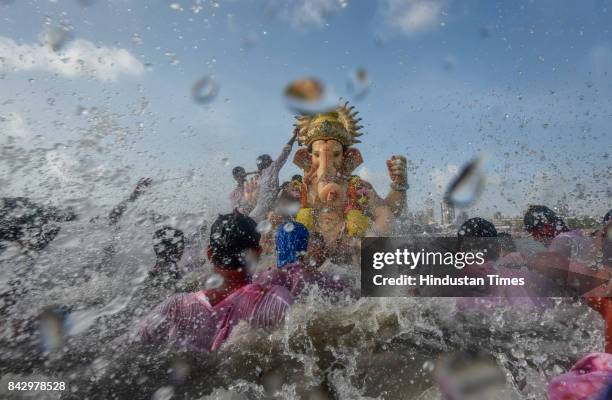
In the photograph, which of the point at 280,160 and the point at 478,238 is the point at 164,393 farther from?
the point at 280,160

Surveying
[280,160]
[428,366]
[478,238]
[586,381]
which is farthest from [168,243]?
[586,381]

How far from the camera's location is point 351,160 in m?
5.30

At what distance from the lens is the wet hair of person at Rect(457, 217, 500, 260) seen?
3034mm

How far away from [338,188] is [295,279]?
237 centimetres

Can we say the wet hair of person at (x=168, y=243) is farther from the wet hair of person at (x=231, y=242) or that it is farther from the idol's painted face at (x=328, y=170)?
the wet hair of person at (x=231, y=242)

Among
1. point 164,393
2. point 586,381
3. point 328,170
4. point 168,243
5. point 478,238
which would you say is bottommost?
point 164,393

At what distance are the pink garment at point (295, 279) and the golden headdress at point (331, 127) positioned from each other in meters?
2.67

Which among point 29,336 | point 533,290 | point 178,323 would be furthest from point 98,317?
point 533,290

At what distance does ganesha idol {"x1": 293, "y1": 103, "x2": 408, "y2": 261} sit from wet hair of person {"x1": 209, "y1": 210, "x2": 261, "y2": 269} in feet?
7.13

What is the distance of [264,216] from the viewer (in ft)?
16.6

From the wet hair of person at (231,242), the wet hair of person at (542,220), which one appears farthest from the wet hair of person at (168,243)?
the wet hair of person at (542,220)

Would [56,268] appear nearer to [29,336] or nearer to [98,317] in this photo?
[98,317]

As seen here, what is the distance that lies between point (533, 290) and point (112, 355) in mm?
2984

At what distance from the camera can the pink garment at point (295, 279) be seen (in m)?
2.60
